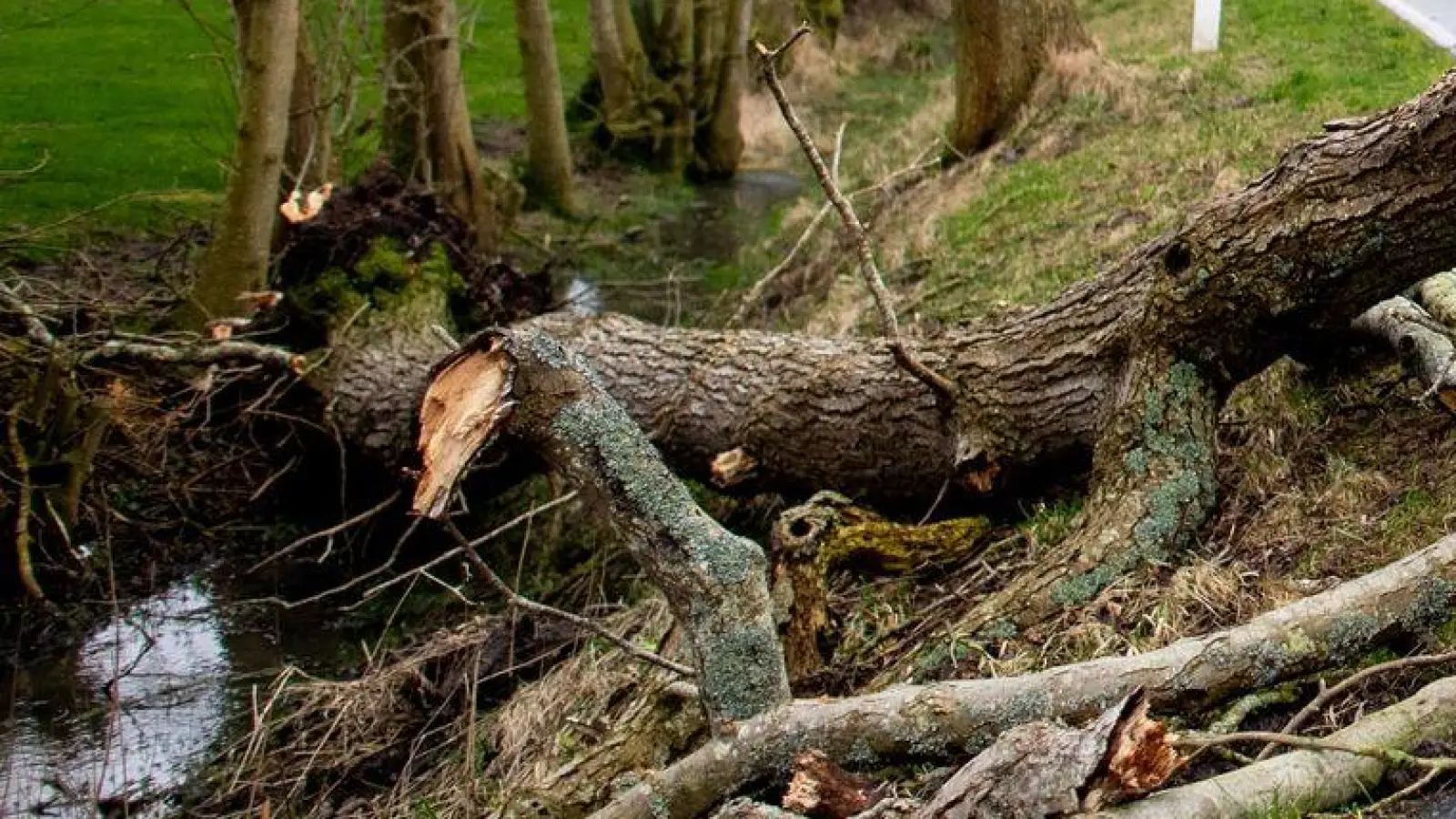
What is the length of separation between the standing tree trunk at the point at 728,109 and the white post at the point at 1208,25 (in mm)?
6739

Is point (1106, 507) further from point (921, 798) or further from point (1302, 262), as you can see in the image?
point (921, 798)

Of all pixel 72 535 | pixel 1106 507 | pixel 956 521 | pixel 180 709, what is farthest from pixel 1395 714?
pixel 72 535

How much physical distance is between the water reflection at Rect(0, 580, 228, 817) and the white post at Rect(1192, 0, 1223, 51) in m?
9.58

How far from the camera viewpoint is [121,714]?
306 inches

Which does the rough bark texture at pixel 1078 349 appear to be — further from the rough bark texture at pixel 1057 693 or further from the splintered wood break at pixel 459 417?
the splintered wood break at pixel 459 417

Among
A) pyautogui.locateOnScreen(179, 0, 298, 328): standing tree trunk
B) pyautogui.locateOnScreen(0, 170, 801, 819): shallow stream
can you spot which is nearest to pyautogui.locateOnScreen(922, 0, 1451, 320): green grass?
pyautogui.locateOnScreen(179, 0, 298, 328): standing tree trunk

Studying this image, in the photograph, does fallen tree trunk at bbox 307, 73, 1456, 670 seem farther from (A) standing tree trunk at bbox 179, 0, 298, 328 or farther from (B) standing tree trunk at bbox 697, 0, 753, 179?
(B) standing tree trunk at bbox 697, 0, 753, 179

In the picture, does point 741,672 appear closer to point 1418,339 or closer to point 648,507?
point 648,507

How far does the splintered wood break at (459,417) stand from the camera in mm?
4566

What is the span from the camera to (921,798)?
407 centimetres

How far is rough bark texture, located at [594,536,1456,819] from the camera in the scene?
13.8 ft

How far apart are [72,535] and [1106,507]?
226 inches

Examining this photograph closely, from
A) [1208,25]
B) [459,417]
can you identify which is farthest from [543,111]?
[459,417]

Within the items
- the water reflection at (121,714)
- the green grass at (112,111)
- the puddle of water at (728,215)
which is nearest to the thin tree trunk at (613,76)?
the puddle of water at (728,215)
